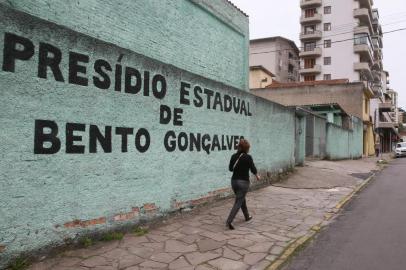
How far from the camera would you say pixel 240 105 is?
1076 cm

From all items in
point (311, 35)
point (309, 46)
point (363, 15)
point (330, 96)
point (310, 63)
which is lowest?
point (330, 96)

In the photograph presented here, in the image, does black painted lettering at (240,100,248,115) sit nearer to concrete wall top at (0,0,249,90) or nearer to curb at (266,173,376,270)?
concrete wall top at (0,0,249,90)

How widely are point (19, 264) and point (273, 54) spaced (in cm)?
5926

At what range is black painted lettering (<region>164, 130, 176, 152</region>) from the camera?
7660 mm

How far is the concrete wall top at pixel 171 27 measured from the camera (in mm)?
8328

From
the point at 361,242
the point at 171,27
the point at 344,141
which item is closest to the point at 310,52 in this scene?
the point at 344,141

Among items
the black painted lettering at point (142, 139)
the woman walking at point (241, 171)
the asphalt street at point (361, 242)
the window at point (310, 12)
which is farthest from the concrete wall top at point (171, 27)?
the window at point (310, 12)

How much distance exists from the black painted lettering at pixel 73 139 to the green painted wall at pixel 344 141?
2005 cm

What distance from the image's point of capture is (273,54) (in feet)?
199

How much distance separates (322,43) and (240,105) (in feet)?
178

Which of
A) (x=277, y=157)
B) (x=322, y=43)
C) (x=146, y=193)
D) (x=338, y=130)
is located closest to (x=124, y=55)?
(x=146, y=193)

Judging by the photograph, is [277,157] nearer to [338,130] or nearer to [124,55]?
[124,55]

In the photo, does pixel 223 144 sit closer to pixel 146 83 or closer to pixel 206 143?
pixel 206 143

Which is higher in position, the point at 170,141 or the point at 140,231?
the point at 170,141
